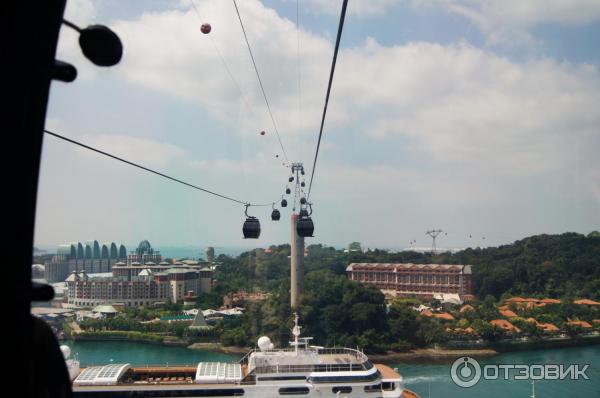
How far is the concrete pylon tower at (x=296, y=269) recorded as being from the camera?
40.9 ft

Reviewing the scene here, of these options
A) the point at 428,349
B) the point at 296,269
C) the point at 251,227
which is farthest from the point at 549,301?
the point at 251,227

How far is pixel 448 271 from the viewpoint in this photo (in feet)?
46.7

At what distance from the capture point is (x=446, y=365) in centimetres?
1031

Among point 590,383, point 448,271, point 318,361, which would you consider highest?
point 448,271

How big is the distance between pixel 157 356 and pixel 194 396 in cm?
486

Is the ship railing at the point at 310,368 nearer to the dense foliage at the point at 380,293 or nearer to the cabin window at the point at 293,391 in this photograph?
the cabin window at the point at 293,391

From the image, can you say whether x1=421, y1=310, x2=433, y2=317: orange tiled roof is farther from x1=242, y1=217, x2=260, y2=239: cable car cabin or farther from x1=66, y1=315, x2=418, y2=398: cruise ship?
x1=242, y1=217, x2=260, y2=239: cable car cabin

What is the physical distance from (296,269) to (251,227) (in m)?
8.91

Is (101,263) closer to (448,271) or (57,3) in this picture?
(448,271)

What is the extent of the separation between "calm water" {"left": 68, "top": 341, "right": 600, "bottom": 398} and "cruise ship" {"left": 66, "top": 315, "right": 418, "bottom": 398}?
2676mm

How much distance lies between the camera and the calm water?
8.47 m

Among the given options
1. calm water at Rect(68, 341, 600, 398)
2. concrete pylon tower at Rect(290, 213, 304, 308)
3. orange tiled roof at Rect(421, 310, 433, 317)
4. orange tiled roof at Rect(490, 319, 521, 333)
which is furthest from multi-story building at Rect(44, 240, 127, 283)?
orange tiled roof at Rect(490, 319, 521, 333)

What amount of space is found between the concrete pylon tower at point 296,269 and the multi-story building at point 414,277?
1.86 m

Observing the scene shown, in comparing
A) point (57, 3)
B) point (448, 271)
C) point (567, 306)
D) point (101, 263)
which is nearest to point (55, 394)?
point (57, 3)
